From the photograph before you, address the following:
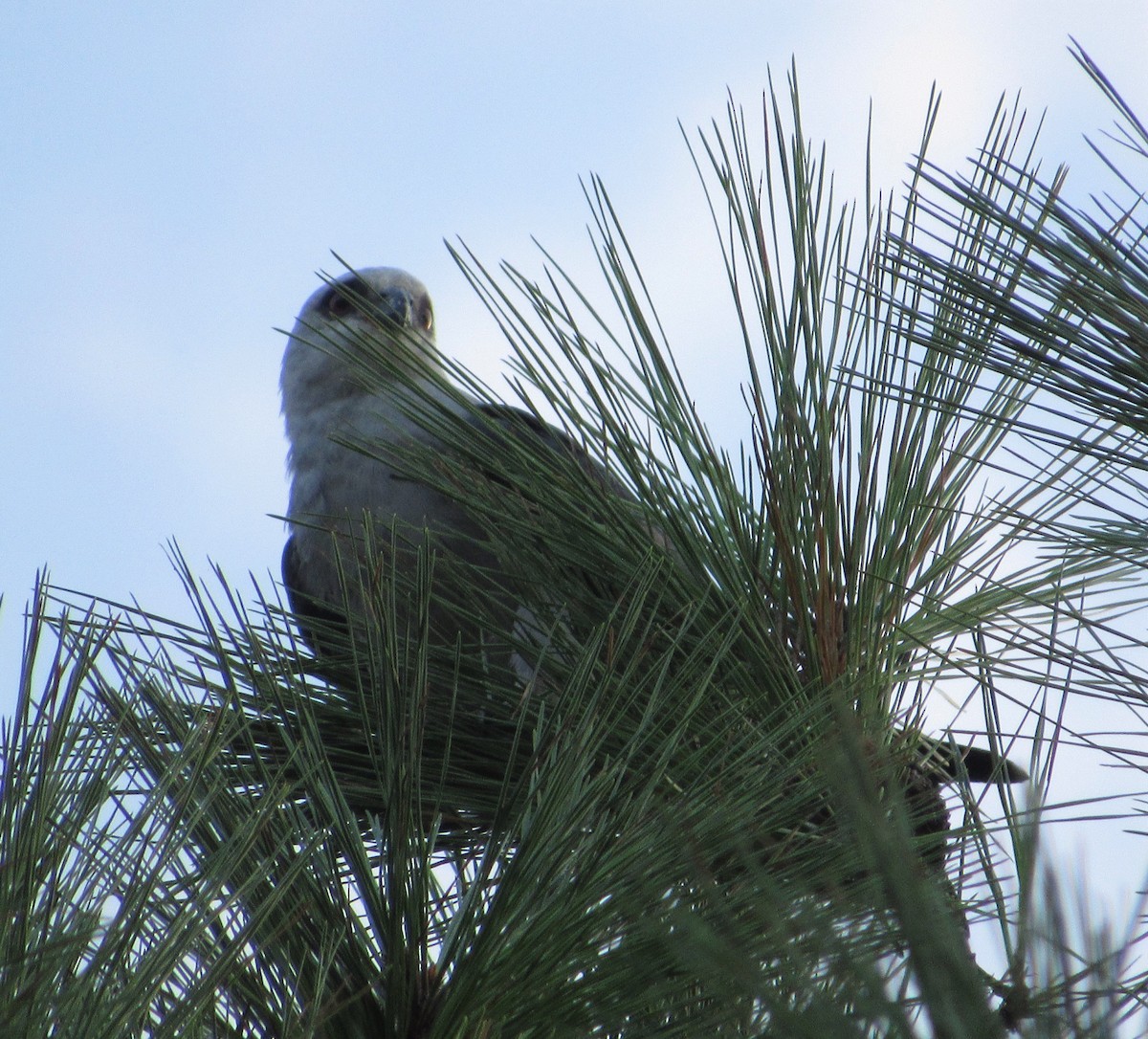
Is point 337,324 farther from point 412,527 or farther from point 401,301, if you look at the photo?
point 412,527

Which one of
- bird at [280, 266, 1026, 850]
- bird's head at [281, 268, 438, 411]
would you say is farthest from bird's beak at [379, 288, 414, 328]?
bird at [280, 266, 1026, 850]

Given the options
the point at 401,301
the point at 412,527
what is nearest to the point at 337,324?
the point at 401,301

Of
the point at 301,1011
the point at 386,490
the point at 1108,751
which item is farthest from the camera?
the point at 386,490

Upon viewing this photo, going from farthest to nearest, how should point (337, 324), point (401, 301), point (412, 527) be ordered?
point (401, 301) < point (337, 324) < point (412, 527)

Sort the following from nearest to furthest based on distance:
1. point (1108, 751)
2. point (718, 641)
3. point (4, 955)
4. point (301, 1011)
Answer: point (4, 955) < point (301, 1011) < point (1108, 751) < point (718, 641)

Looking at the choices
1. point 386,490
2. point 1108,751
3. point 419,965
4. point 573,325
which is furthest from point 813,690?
point 386,490

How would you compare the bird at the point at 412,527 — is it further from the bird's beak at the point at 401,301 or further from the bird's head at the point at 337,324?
the bird's beak at the point at 401,301

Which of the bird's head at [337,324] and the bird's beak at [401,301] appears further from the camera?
the bird's beak at [401,301]

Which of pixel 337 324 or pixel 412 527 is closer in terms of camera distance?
pixel 412 527

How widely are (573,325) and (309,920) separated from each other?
762 mm

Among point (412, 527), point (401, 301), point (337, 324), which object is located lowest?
point (412, 527)

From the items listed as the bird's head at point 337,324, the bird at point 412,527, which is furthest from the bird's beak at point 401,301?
the bird at point 412,527

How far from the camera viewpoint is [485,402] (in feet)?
5.12

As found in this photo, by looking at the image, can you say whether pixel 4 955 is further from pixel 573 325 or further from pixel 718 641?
pixel 573 325
